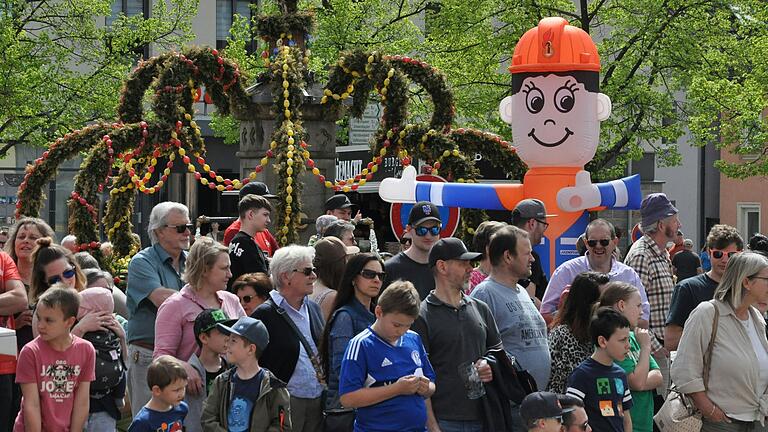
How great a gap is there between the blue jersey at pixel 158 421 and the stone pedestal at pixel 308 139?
734 cm

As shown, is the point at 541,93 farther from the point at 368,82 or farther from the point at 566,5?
the point at 566,5

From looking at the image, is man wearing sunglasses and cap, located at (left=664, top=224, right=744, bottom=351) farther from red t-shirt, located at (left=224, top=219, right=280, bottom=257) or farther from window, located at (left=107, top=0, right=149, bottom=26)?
window, located at (left=107, top=0, right=149, bottom=26)

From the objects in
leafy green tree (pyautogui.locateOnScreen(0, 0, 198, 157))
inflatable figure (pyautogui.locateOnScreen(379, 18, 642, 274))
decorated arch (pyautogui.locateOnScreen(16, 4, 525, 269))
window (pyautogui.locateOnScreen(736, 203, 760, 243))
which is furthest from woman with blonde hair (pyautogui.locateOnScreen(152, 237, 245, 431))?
window (pyautogui.locateOnScreen(736, 203, 760, 243))

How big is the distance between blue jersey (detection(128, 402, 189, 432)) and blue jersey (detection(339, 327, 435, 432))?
88cm

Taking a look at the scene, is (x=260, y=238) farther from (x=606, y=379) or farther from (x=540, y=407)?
(x=540, y=407)

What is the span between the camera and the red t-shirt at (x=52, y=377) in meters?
7.28

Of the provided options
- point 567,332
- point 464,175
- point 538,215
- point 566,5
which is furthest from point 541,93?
point 566,5

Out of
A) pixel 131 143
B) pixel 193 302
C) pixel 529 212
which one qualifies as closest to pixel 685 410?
pixel 529 212

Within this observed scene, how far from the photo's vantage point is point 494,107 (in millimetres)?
24859

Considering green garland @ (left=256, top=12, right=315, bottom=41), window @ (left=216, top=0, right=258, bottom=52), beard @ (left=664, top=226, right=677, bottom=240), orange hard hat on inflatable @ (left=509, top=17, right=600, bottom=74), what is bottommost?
beard @ (left=664, top=226, right=677, bottom=240)

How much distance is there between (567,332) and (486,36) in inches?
694

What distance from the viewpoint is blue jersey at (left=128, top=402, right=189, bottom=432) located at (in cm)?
680

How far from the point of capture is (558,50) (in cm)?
1353

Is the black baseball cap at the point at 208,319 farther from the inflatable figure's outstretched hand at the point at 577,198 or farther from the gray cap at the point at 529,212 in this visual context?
the inflatable figure's outstretched hand at the point at 577,198
